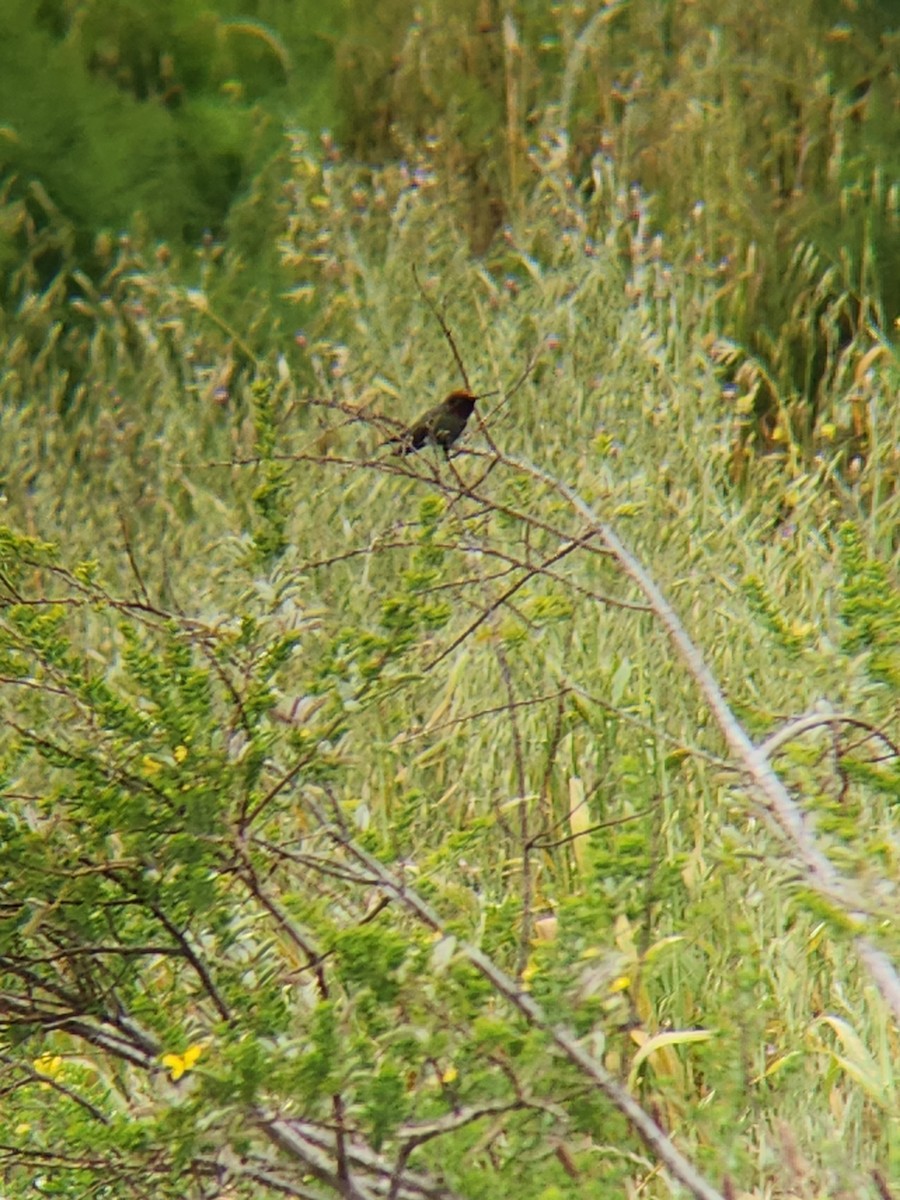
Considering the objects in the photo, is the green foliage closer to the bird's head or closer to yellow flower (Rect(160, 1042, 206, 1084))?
the bird's head

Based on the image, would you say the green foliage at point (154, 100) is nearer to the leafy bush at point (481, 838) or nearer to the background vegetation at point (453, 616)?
the background vegetation at point (453, 616)

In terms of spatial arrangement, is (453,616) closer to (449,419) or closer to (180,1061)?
(449,419)

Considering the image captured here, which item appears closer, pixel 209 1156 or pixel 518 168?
pixel 209 1156

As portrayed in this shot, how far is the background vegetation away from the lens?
1.63 m

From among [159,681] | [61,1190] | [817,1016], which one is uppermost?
[159,681]

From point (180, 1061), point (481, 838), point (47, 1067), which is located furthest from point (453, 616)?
point (180, 1061)

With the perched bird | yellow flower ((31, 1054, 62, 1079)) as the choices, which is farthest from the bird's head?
yellow flower ((31, 1054, 62, 1079))

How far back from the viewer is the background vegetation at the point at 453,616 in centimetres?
163

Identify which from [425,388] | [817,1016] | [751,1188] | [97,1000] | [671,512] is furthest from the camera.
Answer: [425,388]

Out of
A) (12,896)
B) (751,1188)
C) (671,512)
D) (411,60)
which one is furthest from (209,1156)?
(411,60)

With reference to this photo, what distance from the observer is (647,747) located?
2637 mm

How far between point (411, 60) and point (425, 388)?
2089mm

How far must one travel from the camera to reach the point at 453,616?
3.25 m

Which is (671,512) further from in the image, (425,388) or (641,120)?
(641,120)
